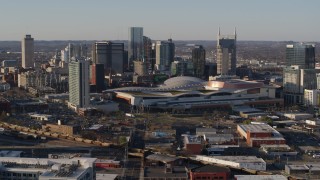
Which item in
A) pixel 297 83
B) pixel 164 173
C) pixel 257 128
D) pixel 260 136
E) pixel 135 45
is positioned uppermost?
pixel 135 45

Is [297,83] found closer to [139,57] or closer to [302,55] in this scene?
[302,55]

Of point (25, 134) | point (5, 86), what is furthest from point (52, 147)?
point (5, 86)

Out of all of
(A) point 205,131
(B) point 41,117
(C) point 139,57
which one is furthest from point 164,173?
(C) point 139,57

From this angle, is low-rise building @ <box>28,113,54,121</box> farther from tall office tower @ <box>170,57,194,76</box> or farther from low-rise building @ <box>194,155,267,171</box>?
tall office tower @ <box>170,57,194,76</box>

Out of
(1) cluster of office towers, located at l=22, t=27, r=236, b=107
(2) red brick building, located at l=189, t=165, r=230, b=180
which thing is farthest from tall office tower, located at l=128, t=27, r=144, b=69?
(2) red brick building, located at l=189, t=165, r=230, b=180

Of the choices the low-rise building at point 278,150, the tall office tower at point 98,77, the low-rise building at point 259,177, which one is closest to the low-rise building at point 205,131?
the low-rise building at point 278,150
